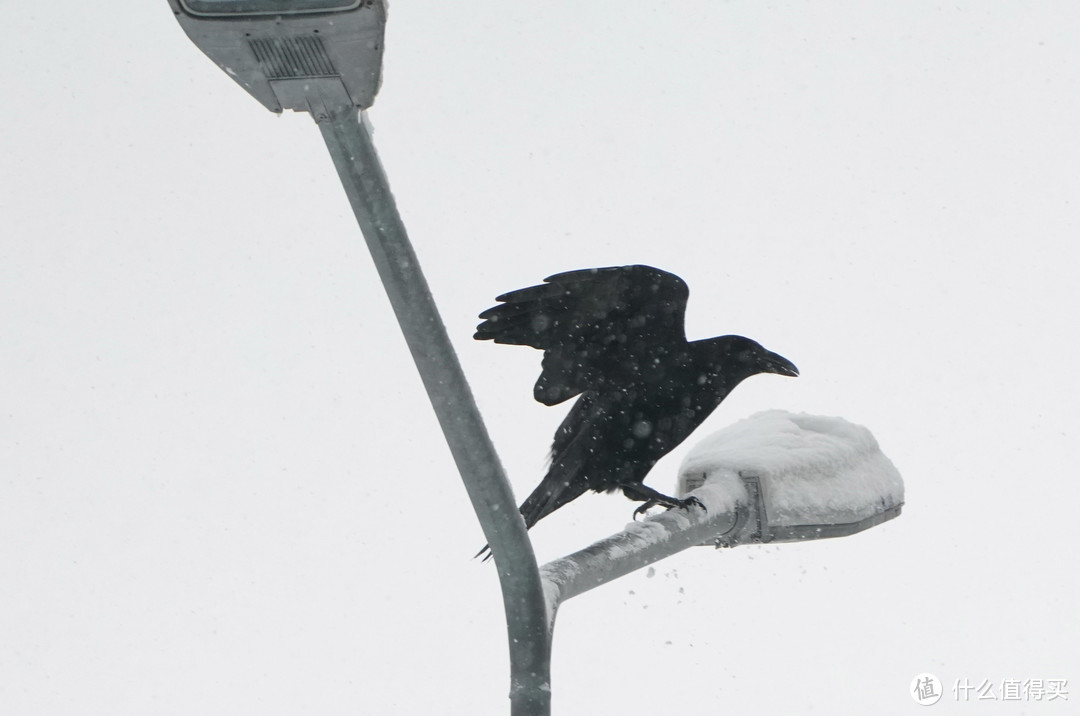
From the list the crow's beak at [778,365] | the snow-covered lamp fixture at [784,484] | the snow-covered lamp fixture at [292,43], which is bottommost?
the snow-covered lamp fixture at [784,484]

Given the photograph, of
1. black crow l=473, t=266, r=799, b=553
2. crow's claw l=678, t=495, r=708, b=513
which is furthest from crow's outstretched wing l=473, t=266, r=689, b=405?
crow's claw l=678, t=495, r=708, b=513

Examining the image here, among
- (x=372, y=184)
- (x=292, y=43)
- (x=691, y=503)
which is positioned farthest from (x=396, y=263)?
(x=691, y=503)

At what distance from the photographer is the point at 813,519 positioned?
2365mm

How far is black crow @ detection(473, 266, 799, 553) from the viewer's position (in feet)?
9.81

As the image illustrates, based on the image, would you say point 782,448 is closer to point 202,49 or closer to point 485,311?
point 485,311

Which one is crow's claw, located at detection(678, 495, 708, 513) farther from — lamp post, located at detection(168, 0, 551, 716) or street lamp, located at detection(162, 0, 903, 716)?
lamp post, located at detection(168, 0, 551, 716)

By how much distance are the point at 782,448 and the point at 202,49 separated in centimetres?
194

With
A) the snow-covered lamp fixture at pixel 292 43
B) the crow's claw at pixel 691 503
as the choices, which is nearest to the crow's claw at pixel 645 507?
the crow's claw at pixel 691 503

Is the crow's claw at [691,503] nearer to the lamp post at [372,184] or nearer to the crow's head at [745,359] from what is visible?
the lamp post at [372,184]

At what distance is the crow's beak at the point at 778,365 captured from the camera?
341 centimetres

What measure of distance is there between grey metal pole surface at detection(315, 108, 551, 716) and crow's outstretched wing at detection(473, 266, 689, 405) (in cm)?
168

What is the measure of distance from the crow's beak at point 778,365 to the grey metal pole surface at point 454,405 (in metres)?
2.29

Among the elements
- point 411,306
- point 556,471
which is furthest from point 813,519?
point 411,306

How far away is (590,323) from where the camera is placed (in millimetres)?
3113
